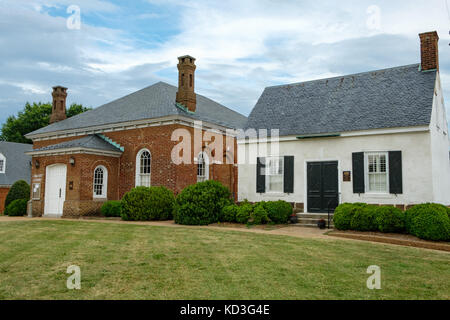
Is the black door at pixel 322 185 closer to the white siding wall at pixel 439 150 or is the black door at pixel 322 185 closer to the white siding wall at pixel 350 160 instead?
the white siding wall at pixel 350 160

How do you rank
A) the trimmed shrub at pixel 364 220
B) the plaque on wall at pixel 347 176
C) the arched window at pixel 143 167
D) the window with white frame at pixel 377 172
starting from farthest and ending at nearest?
the arched window at pixel 143 167 → the plaque on wall at pixel 347 176 → the window with white frame at pixel 377 172 → the trimmed shrub at pixel 364 220

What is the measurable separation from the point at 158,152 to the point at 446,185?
13.6m

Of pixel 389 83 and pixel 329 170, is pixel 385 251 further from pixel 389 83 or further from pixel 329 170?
pixel 389 83

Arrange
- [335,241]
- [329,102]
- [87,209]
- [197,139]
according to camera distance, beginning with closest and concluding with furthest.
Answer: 1. [335,241]
2. [329,102]
3. [87,209]
4. [197,139]

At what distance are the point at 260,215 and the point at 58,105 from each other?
836 inches

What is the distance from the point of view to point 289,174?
618 inches

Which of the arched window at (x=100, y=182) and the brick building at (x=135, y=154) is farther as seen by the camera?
the arched window at (x=100, y=182)

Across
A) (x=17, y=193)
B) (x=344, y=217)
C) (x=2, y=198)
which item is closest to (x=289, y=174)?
(x=344, y=217)

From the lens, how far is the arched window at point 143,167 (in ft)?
67.9

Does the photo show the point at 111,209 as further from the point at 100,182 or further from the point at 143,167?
the point at 143,167

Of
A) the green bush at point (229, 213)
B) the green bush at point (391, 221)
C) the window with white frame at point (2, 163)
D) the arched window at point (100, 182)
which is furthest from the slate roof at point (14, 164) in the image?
the green bush at point (391, 221)

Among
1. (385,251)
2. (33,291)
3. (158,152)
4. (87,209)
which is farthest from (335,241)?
(87,209)

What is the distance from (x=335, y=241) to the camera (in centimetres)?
1073

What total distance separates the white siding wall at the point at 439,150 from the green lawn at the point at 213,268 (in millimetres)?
5070
